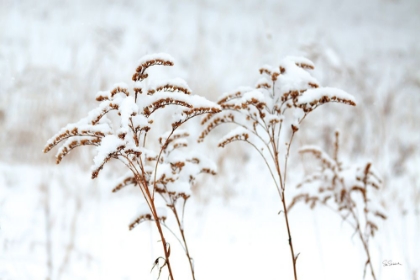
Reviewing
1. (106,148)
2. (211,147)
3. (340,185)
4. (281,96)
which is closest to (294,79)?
(281,96)

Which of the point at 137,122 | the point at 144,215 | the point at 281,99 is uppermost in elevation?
the point at 281,99

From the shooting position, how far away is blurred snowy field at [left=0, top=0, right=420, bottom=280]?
199 centimetres

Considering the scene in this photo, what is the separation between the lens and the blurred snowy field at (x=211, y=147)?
6.52 feet

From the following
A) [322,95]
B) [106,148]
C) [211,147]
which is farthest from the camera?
[211,147]

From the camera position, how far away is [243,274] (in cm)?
178

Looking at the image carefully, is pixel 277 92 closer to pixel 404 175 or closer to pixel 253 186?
pixel 253 186

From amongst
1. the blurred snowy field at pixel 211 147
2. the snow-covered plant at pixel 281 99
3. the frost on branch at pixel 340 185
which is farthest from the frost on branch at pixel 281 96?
the blurred snowy field at pixel 211 147

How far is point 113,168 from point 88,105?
106 centimetres

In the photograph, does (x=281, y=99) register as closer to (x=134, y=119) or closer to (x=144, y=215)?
(x=134, y=119)

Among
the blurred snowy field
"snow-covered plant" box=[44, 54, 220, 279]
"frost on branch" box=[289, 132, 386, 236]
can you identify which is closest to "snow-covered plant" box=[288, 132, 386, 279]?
"frost on branch" box=[289, 132, 386, 236]

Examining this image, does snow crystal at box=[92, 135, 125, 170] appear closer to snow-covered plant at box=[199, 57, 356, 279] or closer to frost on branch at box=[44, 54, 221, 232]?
frost on branch at box=[44, 54, 221, 232]

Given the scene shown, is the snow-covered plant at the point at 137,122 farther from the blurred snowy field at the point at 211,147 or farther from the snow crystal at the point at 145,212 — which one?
the blurred snowy field at the point at 211,147

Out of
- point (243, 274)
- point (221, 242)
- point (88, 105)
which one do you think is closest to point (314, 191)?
point (243, 274)

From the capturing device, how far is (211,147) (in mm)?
4316
